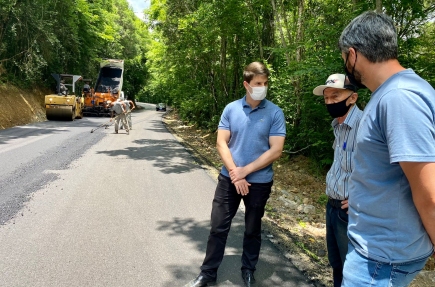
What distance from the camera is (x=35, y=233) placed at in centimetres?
391

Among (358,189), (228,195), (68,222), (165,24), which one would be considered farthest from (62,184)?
(165,24)

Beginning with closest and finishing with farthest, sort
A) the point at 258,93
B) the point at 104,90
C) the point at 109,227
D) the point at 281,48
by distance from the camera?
the point at 258,93
the point at 109,227
the point at 281,48
the point at 104,90

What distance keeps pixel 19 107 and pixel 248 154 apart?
20.1 m

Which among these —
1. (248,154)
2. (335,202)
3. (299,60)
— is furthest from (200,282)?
(299,60)

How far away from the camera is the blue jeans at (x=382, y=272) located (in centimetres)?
143

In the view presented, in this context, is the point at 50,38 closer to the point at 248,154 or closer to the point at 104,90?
the point at 104,90

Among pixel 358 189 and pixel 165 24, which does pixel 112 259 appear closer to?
pixel 358 189

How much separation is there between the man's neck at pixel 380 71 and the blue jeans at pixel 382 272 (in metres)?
0.78

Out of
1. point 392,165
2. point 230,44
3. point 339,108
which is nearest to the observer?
point 392,165

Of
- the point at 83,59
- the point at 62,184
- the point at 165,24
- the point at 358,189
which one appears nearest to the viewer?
the point at 358,189

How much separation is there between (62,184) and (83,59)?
2438 centimetres

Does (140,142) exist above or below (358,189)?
below

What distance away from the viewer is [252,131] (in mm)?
2912

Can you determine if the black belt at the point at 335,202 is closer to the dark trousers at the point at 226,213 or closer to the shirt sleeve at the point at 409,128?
the dark trousers at the point at 226,213
